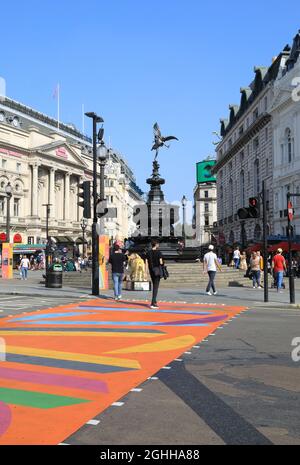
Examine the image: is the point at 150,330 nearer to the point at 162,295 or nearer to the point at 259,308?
the point at 259,308

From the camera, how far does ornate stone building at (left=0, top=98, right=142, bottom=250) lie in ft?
269

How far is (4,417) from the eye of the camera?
455 centimetres

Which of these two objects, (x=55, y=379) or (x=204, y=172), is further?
(x=204, y=172)

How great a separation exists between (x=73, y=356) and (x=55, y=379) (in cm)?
144

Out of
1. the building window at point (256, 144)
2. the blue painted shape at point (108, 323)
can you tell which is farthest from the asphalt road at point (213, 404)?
the building window at point (256, 144)

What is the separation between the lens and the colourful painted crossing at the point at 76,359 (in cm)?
454

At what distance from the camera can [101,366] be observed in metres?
6.74

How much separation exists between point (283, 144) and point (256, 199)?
38.6 metres

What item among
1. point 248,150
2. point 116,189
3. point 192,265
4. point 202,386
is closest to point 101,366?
point 202,386

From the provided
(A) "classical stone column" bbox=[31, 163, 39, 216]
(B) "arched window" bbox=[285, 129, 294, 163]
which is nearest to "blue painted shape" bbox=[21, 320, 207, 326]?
(B) "arched window" bbox=[285, 129, 294, 163]

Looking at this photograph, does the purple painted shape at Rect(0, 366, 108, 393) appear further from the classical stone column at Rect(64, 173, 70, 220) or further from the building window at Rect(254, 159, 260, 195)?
the classical stone column at Rect(64, 173, 70, 220)

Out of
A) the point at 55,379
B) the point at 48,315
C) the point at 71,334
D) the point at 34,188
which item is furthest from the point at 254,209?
the point at 34,188

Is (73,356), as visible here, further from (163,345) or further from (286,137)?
(286,137)

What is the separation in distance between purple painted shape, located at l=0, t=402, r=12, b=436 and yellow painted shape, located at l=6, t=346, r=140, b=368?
7.14ft
